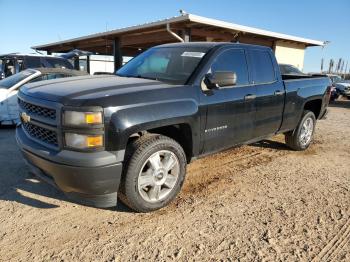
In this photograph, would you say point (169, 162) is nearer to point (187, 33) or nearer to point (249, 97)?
point (249, 97)

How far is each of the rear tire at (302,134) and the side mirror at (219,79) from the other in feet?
8.78

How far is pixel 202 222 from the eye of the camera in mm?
3416

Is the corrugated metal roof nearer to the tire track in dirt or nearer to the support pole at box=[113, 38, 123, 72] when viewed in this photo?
the support pole at box=[113, 38, 123, 72]

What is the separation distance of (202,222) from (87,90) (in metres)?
1.76

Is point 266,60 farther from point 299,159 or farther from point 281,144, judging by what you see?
point 281,144

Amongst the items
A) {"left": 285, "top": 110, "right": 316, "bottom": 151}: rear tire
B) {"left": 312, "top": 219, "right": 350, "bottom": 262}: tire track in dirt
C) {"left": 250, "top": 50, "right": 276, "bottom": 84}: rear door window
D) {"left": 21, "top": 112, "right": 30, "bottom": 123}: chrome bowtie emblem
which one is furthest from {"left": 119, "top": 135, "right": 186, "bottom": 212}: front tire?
{"left": 285, "top": 110, "right": 316, "bottom": 151}: rear tire

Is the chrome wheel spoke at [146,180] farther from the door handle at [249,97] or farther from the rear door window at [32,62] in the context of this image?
the rear door window at [32,62]

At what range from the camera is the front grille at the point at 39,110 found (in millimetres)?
3182

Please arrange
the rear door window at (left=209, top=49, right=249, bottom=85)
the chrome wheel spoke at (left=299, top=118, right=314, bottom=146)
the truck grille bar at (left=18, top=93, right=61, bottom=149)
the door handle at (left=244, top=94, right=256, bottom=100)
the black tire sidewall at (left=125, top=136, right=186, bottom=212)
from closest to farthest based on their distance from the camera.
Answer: the truck grille bar at (left=18, top=93, right=61, bottom=149) → the black tire sidewall at (left=125, top=136, right=186, bottom=212) → the rear door window at (left=209, top=49, right=249, bottom=85) → the door handle at (left=244, top=94, right=256, bottom=100) → the chrome wheel spoke at (left=299, top=118, right=314, bottom=146)

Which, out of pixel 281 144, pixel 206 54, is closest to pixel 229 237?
pixel 206 54

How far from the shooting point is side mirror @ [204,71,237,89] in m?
3.84

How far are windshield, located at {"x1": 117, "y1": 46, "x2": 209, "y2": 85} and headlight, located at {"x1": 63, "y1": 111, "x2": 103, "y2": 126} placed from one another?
121cm

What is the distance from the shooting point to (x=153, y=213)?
3.62 m

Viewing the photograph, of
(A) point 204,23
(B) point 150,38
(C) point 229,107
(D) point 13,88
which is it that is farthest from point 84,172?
(B) point 150,38
